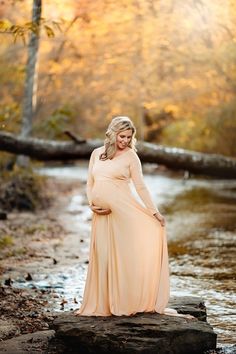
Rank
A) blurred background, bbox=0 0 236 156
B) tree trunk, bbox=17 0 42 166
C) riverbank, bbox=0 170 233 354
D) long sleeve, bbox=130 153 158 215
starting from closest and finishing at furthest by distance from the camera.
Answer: long sleeve, bbox=130 153 158 215 → riverbank, bbox=0 170 233 354 → tree trunk, bbox=17 0 42 166 → blurred background, bbox=0 0 236 156

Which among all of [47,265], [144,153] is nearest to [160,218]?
[144,153]

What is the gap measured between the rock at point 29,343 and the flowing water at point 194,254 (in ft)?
5.40

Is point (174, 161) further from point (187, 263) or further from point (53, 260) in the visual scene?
point (53, 260)

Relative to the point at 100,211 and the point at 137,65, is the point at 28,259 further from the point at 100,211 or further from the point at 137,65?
the point at 137,65

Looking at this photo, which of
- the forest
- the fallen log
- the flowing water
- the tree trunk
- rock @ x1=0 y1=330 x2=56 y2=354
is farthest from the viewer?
the tree trunk

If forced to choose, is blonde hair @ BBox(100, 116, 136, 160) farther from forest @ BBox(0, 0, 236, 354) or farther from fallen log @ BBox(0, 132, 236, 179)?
fallen log @ BBox(0, 132, 236, 179)

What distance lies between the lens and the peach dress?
658cm

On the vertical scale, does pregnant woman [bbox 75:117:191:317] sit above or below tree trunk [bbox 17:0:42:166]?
below

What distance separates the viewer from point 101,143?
10922 millimetres

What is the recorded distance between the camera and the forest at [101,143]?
7535 millimetres

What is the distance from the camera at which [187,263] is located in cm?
1170

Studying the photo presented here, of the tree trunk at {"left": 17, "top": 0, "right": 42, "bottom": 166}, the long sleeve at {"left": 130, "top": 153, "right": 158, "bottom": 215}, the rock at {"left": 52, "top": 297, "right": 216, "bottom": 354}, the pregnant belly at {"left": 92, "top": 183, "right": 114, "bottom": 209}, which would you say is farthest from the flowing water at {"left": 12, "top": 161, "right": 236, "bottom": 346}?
the tree trunk at {"left": 17, "top": 0, "right": 42, "bottom": 166}

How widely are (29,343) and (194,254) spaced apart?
6652 mm

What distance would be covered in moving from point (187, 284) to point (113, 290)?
3559mm
